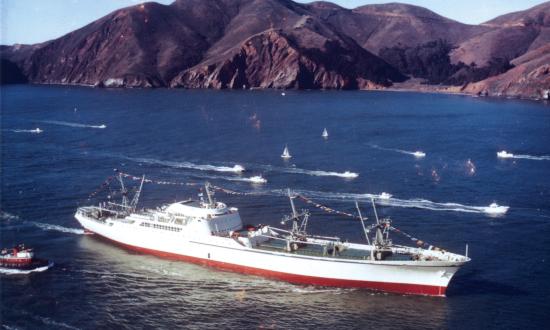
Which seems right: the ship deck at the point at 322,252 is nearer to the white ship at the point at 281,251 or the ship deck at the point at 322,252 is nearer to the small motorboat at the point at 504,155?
the white ship at the point at 281,251

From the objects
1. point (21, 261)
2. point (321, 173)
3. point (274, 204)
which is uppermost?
point (321, 173)

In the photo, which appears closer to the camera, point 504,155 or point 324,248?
point 324,248

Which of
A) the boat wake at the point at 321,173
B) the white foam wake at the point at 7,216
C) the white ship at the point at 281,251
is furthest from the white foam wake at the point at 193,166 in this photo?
the white ship at the point at 281,251

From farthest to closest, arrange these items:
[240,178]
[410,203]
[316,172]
Answer: [316,172] → [240,178] → [410,203]

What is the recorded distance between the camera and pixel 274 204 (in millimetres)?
79500

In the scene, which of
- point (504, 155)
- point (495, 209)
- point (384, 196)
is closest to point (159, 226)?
point (384, 196)

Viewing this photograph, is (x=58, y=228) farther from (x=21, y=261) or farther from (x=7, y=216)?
(x=21, y=261)

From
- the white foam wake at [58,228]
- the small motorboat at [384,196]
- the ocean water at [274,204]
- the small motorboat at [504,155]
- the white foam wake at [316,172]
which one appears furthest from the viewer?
the small motorboat at [504,155]

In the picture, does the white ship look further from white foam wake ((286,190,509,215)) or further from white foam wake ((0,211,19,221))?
white foam wake ((286,190,509,215))

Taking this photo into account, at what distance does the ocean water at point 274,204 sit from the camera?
163 feet

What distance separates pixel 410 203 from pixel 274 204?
1904 centimetres

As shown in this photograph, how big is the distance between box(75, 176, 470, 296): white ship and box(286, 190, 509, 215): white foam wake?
14.5 metres

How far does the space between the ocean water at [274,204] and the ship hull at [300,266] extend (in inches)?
43.1

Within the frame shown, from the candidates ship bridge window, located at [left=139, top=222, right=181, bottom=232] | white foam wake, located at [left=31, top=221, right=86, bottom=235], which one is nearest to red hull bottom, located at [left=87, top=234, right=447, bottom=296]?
ship bridge window, located at [left=139, top=222, right=181, bottom=232]
